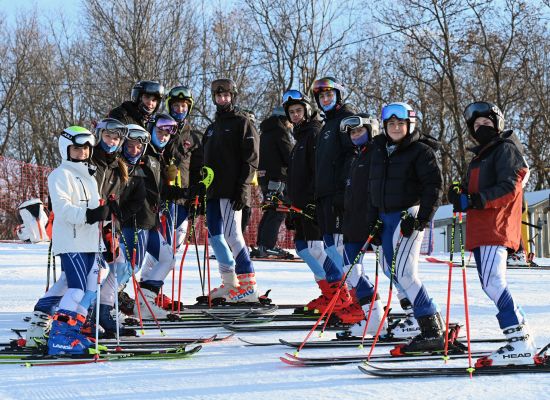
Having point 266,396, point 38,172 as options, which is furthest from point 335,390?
point 38,172

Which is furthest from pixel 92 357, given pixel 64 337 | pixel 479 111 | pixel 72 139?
pixel 479 111

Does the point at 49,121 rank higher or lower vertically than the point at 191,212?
higher

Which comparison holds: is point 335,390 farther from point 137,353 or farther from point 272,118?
point 272,118

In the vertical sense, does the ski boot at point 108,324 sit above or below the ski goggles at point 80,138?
below

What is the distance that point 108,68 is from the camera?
30.3 metres

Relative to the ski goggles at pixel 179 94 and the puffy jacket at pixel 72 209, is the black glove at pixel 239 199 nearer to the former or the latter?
the ski goggles at pixel 179 94

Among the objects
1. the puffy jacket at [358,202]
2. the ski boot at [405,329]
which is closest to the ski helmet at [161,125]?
the puffy jacket at [358,202]

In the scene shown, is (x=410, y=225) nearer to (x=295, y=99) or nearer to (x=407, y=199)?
(x=407, y=199)

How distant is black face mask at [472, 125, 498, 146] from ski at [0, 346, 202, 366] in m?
2.38

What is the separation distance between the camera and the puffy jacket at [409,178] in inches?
210

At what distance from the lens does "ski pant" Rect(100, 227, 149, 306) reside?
630 centimetres

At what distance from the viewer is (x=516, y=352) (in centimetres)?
459

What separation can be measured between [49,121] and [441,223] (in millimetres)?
21347

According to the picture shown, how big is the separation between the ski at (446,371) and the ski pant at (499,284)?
293mm
